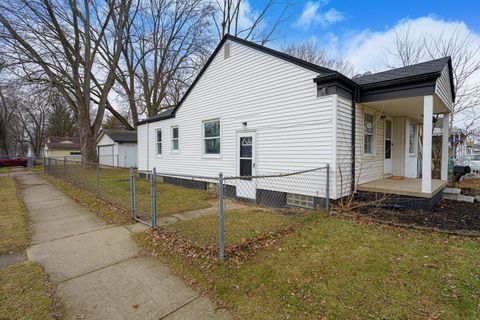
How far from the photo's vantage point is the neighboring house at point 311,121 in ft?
20.0

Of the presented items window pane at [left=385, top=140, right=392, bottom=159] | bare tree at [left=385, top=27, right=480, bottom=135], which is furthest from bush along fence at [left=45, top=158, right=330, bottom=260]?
bare tree at [left=385, top=27, right=480, bottom=135]

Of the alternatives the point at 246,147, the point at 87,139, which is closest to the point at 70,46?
the point at 87,139

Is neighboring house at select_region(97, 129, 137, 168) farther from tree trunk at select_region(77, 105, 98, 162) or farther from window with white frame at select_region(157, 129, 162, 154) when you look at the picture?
window with white frame at select_region(157, 129, 162, 154)

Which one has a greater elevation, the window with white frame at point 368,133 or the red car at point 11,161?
the window with white frame at point 368,133

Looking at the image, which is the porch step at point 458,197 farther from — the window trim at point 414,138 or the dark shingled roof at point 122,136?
the dark shingled roof at point 122,136

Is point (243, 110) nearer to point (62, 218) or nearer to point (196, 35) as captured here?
point (62, 218)

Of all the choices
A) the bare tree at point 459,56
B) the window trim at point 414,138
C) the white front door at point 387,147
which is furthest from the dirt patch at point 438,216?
the bare tree at point 459,56

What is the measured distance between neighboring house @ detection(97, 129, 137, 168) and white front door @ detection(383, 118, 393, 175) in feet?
79.6

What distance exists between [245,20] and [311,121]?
1751 centimetres

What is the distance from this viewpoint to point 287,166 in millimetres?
7031

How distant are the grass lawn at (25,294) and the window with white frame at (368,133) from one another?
798 centimetres

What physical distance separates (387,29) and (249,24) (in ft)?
34.0

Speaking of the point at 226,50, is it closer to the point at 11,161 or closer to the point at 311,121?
the point at 311,121

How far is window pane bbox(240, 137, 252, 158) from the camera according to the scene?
26.7 feet
